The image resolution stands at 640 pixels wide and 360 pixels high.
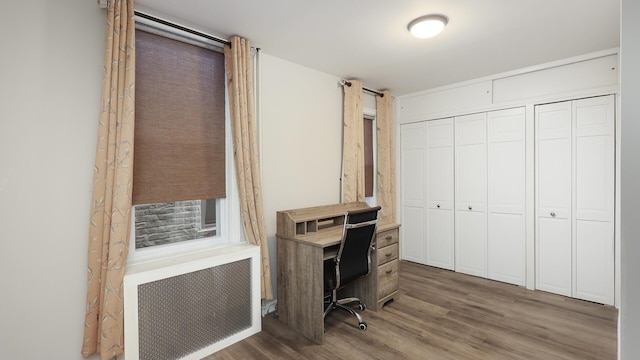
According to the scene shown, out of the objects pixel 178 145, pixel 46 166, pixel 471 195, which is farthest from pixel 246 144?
pixel 471 195

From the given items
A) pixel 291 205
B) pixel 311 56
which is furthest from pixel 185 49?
pixel 291 205

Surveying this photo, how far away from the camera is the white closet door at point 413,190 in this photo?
4379 millimetres

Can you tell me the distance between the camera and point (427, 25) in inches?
92.2

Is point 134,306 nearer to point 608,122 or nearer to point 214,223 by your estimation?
point 214,223

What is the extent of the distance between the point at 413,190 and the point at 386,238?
A: 5.29 feet

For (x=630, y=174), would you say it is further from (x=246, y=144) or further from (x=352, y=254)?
(x=246, y=144)

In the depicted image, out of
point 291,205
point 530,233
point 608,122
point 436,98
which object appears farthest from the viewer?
point 436,98

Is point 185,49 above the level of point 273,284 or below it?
above

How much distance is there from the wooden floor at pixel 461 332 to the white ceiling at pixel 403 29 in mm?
2543

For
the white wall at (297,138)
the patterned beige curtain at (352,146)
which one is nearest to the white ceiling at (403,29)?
the white wall at (297,138)

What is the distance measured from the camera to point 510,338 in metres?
2.45

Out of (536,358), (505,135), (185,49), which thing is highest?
(185,49)

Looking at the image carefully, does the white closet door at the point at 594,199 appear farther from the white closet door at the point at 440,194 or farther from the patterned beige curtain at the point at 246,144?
the patterned beige curtain at the point at 246,144

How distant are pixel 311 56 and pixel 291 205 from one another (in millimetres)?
1558
